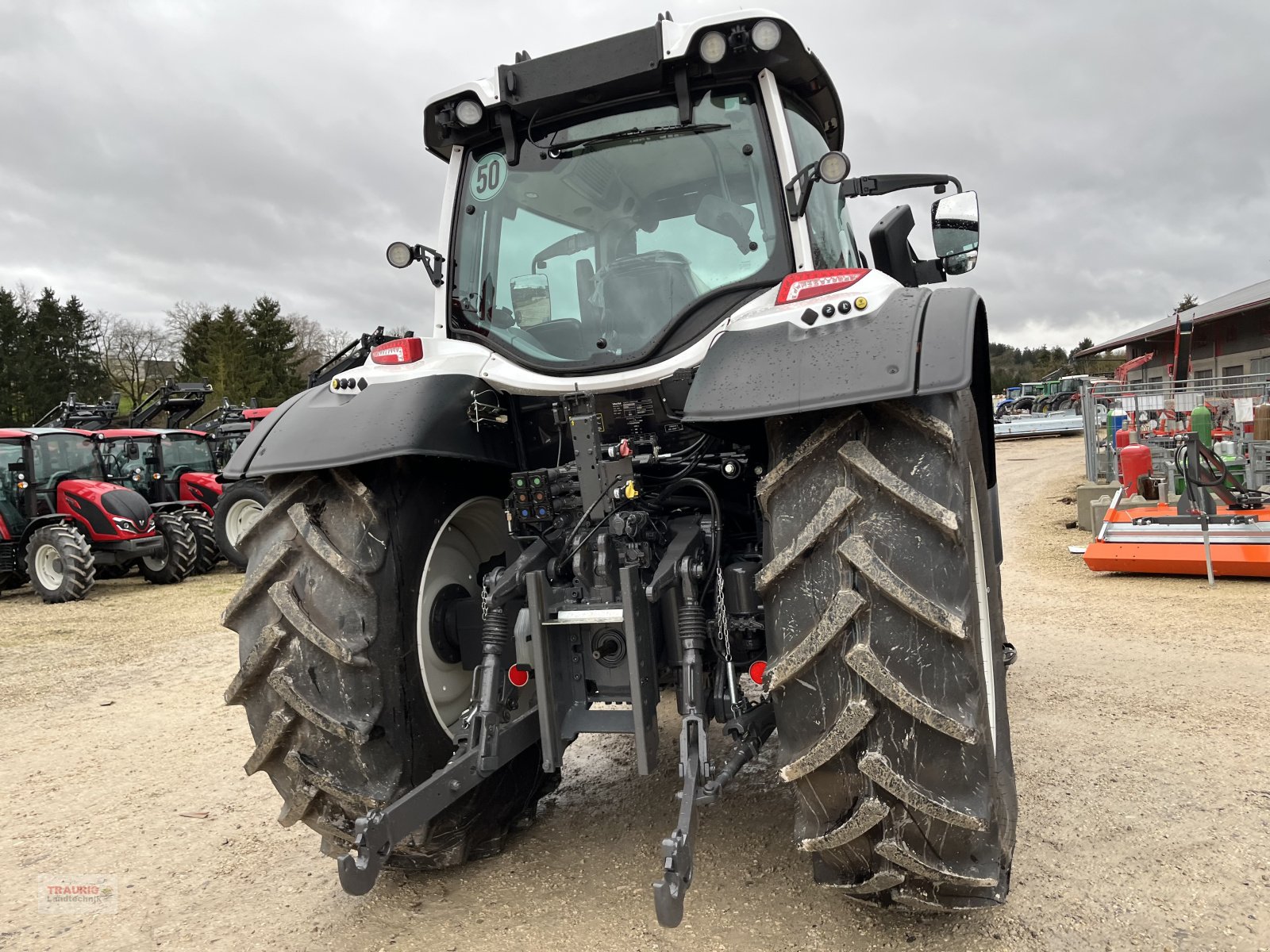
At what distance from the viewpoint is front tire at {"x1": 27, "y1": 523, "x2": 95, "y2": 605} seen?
10.4 m

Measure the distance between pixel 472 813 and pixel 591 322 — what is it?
158cm

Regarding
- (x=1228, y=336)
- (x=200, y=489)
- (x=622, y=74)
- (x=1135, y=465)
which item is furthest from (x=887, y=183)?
(x=1228, y=336)

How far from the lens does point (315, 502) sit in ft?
7.86

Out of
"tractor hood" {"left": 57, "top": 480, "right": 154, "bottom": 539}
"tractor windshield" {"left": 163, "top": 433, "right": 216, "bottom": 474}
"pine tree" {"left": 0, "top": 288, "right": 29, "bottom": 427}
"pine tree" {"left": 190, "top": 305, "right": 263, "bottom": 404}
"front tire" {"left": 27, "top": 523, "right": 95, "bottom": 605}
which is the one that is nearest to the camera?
"front tire" {"left": 27, "top": 523, "right": 95, "bottom": 605}

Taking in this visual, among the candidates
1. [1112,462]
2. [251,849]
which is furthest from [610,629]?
[1112,462]

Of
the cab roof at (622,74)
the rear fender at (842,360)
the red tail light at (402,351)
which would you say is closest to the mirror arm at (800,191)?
the cab roof at (622,74)

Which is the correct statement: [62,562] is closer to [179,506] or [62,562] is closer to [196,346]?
[179,506]

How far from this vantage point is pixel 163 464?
13.6 metres

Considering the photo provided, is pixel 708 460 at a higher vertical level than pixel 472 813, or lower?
A: higher

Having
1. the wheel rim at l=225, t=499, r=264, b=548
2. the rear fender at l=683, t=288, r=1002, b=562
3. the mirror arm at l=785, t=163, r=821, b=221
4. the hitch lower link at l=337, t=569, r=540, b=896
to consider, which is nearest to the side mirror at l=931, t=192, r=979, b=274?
the mirror arm at l=785, t=163, r=821, b=221

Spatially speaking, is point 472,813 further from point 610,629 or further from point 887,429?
point 887,429

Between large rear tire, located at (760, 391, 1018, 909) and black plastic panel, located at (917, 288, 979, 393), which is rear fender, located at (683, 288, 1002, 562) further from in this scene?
large rear tire, located at (760, 391, 1018, 909)

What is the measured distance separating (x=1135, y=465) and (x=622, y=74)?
8928 millimetres

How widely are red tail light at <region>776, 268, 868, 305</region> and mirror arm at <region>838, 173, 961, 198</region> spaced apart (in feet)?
1.97
